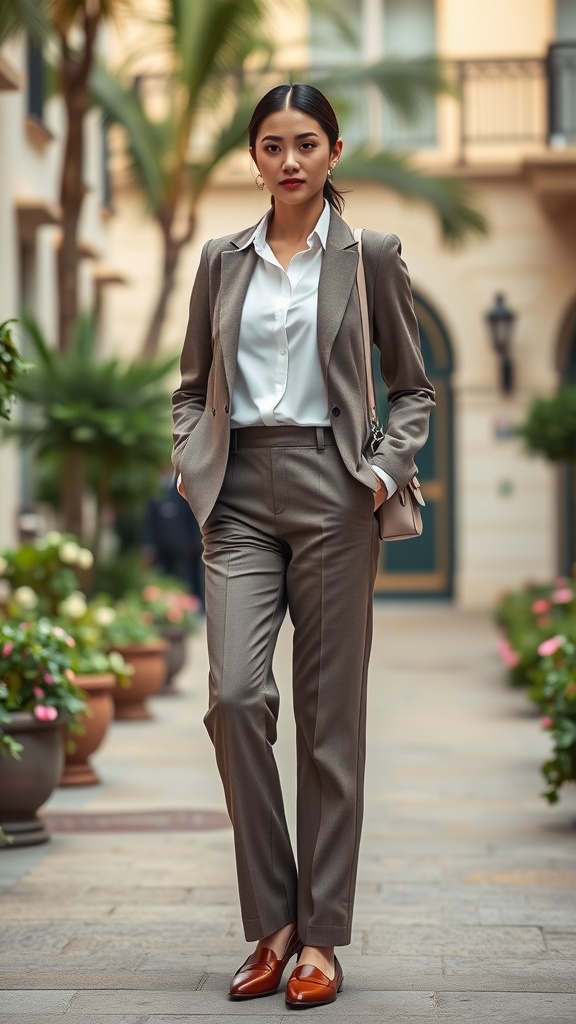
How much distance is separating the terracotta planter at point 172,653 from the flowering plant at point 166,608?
0.18 ft

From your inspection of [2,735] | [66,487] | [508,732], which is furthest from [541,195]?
[2,735]

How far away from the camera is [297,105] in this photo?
3852 millimetres

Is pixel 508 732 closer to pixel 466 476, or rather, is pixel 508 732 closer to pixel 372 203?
pixel 466 476

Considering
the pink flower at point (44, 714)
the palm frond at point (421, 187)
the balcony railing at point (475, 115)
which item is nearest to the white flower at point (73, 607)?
the pink flower at point (44, 714)

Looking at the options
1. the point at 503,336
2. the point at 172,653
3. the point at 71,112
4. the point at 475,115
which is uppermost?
the point at 475,115

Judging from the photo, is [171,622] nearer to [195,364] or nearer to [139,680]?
[139,680]

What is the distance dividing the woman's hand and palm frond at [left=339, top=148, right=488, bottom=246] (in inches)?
525

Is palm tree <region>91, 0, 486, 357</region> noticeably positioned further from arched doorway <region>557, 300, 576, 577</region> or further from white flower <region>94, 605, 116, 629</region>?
white flower <region>94, 605, 116, 629</region>

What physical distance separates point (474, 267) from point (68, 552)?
12.3m

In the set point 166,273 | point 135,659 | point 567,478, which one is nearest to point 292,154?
point 135,659

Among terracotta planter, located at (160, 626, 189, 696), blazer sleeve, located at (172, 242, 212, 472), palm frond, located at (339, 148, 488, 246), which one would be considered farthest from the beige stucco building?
blazer sleeve, located at (172, 242, 212, 472)

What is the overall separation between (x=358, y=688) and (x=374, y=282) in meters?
0.94

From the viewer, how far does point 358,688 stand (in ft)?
13.0

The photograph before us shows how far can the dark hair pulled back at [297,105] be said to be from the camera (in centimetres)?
386
